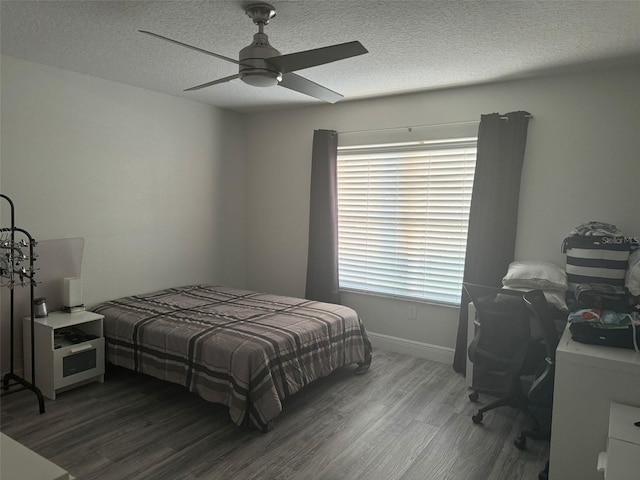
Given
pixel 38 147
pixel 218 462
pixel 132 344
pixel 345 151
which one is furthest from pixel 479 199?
pixel 38 147

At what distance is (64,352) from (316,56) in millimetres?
2823

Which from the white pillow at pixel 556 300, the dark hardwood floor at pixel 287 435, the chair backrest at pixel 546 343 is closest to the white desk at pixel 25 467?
the dark hardwood floor at pixel 287 435

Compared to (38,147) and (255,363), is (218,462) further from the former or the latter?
(38,147)

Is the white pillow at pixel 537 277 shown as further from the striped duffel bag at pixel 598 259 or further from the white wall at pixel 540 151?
the white wall at pixel 540 151

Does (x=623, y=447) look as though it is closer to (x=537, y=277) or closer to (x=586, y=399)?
(x=586, y=399)

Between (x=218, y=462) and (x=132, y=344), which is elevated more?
(x=132, y=344)

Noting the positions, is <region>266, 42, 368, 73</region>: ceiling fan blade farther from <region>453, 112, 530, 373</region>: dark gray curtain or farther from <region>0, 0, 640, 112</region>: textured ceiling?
<region>453, 112, 530, 373</region>: dark gray curtain

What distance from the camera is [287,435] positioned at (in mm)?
2854

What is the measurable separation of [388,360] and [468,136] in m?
2.26

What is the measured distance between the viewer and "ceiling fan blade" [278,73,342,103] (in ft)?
8.52

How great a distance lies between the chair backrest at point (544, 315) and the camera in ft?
8.83

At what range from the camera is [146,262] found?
4410 mm

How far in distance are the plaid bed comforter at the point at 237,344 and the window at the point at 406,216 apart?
879 millimetres

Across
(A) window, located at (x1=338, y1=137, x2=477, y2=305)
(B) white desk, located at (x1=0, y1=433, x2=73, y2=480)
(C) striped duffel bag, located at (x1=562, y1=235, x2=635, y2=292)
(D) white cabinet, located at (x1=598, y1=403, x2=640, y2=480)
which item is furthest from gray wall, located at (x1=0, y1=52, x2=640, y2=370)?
(B) white desk, located at (x1=0, y1=433, x2=73, y2=480)
